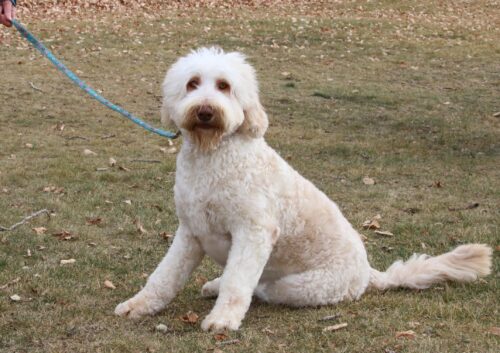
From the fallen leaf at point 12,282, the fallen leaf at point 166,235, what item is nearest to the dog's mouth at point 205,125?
the fallen leaf at point 12,282

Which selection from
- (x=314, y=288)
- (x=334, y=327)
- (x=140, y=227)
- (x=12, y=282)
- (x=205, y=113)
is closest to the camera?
(x=205, y=113)

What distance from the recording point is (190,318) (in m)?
4.21

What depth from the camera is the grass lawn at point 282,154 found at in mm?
4102

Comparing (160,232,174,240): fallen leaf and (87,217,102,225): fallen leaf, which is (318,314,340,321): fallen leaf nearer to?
(160,232,174,240): fallen leaf

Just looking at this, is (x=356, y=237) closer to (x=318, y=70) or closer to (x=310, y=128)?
(x=310, y=128)

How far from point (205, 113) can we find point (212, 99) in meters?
0.08

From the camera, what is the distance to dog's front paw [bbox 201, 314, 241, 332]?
3957 millimetres

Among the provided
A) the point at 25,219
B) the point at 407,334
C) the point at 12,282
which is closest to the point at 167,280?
the point at 12,282

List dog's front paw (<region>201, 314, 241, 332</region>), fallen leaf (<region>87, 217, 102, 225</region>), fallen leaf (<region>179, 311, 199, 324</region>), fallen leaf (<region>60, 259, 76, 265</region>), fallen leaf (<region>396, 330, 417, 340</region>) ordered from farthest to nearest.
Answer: fallen leaf (<region>87, 217, 102, 225</region>) < fallen leaf (<region>60, 259, 76, 265</region>) < fallen leaf (<region>179, 311, 199, 324</region>) < dog's front paw (<region>201, 314, 241, 332</region>) < fallen leaf (<region>396, 330, 417, 340</region>)

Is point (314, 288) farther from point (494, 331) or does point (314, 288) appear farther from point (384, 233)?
point (384, 233)

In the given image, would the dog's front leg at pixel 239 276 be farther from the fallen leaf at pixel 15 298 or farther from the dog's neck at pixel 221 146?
the fallen leaf at pixel 15 298

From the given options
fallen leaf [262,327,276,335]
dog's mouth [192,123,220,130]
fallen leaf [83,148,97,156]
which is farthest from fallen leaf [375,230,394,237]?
fallen leaf [83,148,97,156]

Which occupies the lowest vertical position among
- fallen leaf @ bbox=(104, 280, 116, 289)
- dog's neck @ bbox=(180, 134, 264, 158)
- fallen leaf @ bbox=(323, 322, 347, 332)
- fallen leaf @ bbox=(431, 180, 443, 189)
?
fallen leaf @ bbox=(431, 180, 443, 189)

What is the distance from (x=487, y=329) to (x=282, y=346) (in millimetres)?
1115
